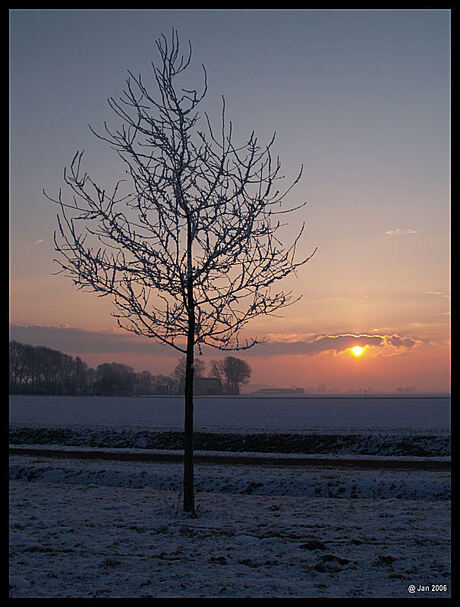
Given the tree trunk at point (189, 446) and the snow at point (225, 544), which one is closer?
the snow at point (225, 544)

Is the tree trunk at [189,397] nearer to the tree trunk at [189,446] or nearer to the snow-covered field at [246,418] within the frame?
the tree trunk at [189,446]

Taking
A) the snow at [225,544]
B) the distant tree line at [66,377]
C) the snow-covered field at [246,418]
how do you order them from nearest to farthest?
the snow at [225,544] < the snow-covered field at [246,418] < the distant tree line at [66,377]

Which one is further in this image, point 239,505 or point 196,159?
point 239,505

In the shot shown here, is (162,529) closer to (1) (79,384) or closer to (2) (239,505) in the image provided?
(2) (239,505)

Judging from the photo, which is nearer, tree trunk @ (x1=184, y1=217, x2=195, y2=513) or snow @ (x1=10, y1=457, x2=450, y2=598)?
snow @ (x1=10, y1=457, x2=450, y2=598)

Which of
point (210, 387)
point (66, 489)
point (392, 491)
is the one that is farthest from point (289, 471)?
point (210, 387)

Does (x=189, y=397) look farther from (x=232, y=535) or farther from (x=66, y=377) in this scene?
(x=66, y=377)

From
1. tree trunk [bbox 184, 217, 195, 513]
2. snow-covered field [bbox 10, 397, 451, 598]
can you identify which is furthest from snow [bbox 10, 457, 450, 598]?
tree trunk [bbox 184, 217, 195, 513]

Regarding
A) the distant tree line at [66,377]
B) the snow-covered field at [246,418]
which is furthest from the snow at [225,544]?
the distant tree line at [66,377]

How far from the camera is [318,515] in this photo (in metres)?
12.5

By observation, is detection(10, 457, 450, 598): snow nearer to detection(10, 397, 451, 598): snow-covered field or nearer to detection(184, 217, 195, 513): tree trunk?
detection(10, 397, 451, 598): snow-covered field

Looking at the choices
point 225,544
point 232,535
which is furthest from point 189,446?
point 225,544
